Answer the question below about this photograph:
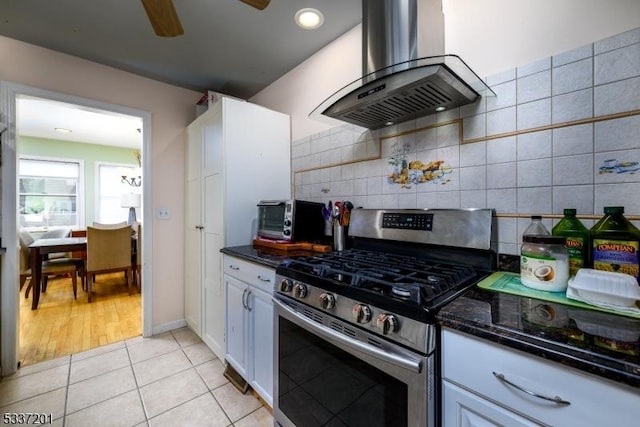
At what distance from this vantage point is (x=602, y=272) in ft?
2.65

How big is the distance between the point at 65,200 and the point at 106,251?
2546 mm

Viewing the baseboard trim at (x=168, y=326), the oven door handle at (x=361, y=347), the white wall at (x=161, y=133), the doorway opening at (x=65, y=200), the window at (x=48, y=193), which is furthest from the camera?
the window at (x=48, y=193)

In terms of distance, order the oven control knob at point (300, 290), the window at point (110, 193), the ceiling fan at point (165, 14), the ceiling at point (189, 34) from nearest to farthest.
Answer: the oven control knob at point (300, 290) < the ceiling fan at point (165, 14) < the ceiling at point (189, 34) < the window at point (110, 193)

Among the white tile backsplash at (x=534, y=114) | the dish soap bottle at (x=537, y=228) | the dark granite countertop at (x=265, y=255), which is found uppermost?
the white tile backsplash at (x=534, y=114)

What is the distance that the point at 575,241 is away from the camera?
93 centimetres

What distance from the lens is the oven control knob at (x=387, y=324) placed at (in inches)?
31.0

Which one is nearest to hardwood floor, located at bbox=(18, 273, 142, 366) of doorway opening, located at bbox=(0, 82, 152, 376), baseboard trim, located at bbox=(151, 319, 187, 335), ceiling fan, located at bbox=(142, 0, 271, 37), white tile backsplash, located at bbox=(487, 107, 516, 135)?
doorway opening, located at bbox=(0, 82, 152, 376)

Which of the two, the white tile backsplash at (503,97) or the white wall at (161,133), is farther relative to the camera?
the white wall at (161,133)

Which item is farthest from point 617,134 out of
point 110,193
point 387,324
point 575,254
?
point 110,193

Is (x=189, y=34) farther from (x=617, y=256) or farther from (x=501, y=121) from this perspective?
(x=617, y=256)

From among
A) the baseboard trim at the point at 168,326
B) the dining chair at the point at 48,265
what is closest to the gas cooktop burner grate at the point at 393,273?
the baseboard trim at the point at 168,326

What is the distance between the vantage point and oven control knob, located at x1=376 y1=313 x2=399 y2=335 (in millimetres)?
787

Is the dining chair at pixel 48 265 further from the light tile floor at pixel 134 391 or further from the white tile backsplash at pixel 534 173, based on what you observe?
the white tile backsplash at pixel 534 173

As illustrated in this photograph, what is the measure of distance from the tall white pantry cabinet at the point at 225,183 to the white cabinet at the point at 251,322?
194mm
